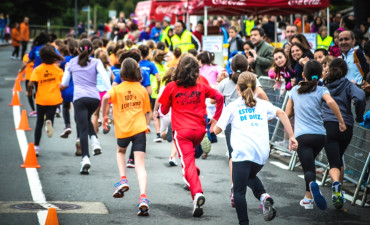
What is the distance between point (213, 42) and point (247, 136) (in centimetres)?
1369

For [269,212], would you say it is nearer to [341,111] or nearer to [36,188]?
[341,111]

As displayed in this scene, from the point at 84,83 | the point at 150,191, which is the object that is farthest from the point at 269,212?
the point at 84,83

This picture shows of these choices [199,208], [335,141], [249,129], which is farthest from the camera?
[335,141]

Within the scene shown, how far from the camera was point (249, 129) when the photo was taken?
707 centimetres

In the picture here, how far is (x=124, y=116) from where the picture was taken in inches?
335

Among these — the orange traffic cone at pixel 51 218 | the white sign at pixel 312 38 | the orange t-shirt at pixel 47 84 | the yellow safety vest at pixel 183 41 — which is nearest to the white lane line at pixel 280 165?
the orange t-shirt at pixel 47 84

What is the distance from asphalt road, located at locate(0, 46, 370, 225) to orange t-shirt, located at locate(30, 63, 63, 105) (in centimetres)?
95

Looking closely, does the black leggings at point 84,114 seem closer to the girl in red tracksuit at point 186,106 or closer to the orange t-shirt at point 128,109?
the orange t-shirt at point 128,109

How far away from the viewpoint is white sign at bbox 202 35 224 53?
20.4 meters

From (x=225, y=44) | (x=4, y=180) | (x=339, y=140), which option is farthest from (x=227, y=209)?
(x=225, y=44)

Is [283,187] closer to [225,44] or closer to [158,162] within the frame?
[158,162]

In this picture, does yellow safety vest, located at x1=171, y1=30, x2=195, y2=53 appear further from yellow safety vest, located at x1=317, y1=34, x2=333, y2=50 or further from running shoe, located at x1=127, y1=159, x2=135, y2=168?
running shoe, located at x1=127, y1=159, x2=135, y2=168

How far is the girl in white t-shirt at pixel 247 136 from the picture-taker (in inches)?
275

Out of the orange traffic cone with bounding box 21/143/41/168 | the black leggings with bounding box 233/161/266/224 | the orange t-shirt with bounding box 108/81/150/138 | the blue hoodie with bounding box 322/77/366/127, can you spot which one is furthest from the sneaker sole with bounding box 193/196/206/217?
the orange traffic cone with bounding box 21/143/41/168
